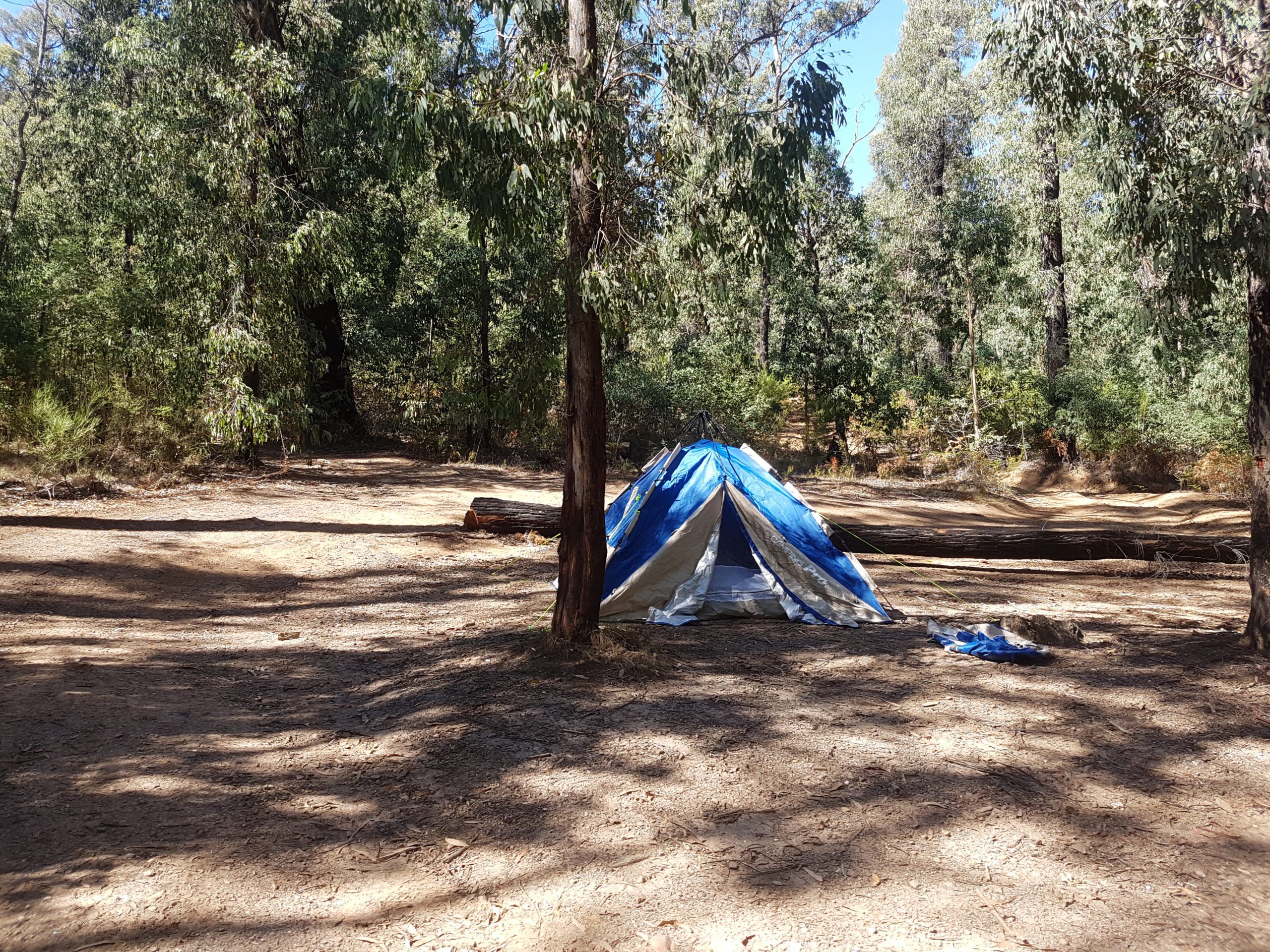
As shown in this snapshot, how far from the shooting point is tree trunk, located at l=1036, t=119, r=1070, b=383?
19875mm

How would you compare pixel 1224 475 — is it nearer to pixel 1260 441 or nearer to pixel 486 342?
pixel 1260 441

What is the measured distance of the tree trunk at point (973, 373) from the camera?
65.2ft

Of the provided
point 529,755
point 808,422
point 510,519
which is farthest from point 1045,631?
point 808,422

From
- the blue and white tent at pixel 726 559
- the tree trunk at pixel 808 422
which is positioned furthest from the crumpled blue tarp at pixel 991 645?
the tree trunk at pixel 808 422

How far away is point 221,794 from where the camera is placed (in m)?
4.08

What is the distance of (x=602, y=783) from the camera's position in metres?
4.26

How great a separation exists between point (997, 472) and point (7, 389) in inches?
707

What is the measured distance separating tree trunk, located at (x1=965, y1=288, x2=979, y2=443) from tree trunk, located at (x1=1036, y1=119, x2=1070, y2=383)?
1569mm

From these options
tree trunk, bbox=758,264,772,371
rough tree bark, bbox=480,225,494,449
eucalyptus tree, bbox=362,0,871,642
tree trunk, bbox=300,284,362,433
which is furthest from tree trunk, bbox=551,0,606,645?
tree trunk, bbox=758,264,772,371

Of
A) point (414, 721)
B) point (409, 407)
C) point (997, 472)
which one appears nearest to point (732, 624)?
point (414, 721)

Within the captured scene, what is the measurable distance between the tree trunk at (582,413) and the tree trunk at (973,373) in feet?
51.3

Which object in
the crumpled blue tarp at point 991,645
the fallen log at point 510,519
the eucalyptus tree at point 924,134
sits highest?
the eucalyptus tree at point 924,134

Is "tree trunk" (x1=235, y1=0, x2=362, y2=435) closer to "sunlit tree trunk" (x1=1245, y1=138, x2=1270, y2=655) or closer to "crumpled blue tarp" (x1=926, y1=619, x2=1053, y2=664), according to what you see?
"crumpled blue tarp" (x1=926, y1=619, x2=1053, y2=664)

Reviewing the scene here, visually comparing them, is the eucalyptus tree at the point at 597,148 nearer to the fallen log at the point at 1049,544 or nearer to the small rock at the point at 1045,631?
the small rock at the point at 1045,631
